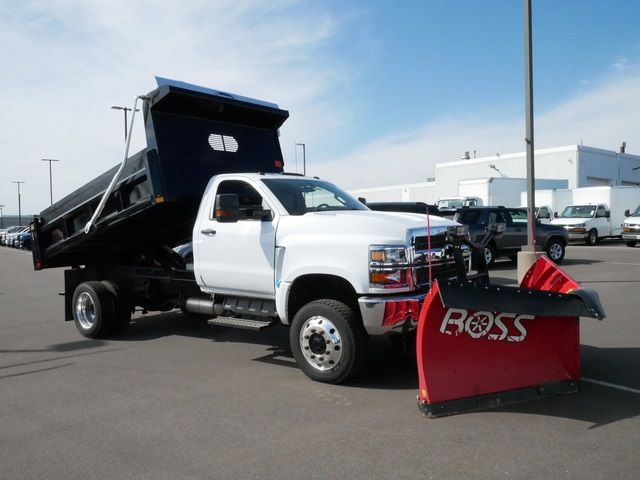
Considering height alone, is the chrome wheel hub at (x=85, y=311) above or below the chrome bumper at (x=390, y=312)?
below

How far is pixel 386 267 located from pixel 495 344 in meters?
1.14

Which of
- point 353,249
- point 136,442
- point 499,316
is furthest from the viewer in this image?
point 353,249

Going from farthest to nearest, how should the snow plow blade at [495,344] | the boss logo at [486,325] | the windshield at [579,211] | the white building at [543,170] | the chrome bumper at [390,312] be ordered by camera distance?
the white building at [543,170]
the windshield at [579,211]
the chrome bumper at [390,312]
the boss logo at [486,325]
the snow plow blade at [495,344]

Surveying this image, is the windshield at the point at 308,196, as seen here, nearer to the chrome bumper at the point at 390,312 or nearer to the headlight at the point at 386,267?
the headlight at the point at 386,267

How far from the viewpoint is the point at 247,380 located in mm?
5996

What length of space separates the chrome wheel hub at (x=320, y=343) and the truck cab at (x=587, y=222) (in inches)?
928

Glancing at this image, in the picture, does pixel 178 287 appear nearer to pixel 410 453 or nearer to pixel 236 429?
pixel 236 429

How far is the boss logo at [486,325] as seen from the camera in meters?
4.82

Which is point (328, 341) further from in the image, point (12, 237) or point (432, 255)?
point (12, 237)

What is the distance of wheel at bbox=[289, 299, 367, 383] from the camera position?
5.45 metres

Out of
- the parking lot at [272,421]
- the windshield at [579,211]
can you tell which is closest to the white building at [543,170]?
the windshield at [579,211]

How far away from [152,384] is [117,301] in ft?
8.90

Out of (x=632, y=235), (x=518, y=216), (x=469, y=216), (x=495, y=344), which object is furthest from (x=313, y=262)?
(x=632, y=235)

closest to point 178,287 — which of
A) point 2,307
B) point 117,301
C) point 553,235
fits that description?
point 117,301
